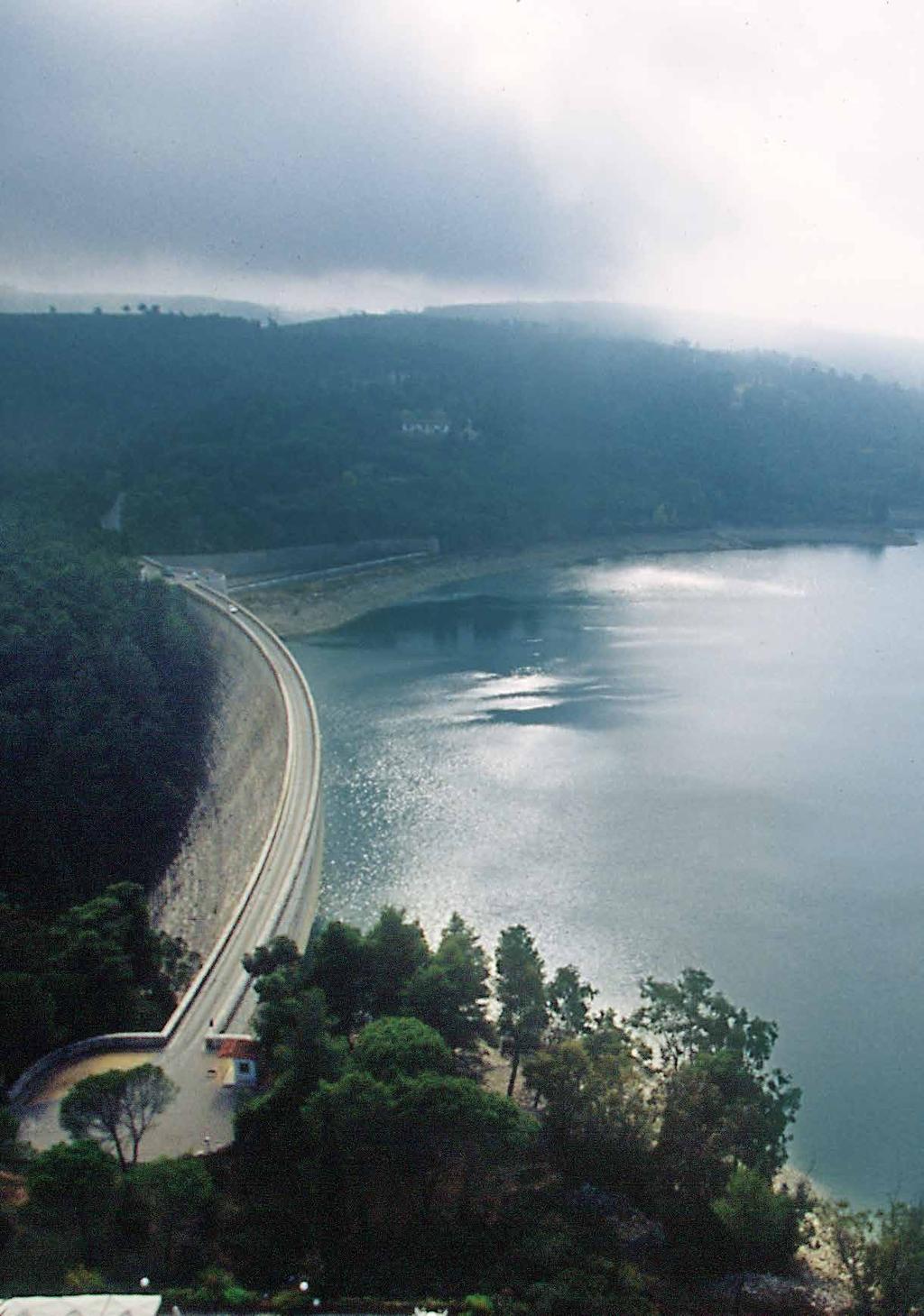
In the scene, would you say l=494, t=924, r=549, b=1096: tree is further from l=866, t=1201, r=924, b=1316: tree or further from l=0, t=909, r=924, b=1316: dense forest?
l=866, t=1201, r=924, b=1316: tree

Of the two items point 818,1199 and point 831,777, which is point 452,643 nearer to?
point 831,777

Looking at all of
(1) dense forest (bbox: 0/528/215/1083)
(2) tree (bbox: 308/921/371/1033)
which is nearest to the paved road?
(1) dense forest (bbox: 0/528/215/1083)

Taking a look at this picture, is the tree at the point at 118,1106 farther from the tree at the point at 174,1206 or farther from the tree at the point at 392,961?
the tree at the point at 392,961

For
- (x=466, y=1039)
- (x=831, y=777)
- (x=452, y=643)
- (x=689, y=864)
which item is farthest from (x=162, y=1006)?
(x=452, y=643)

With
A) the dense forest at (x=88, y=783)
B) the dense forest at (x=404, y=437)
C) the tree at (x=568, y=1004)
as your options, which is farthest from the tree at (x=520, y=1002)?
the dense forest at (x=404, y=437)

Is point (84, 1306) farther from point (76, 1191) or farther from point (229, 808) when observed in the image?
point (229, 808)

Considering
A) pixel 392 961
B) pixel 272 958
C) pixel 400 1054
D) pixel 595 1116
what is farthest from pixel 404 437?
pixel 400 1054

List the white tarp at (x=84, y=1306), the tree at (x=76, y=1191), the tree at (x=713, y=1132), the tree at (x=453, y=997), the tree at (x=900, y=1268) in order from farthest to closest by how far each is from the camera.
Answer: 1. the tree at (x=453, y=997)
2. the tree at (x=713, y=1132)
3. the tree at (x=900, y=1268)
4. the tree at (x=76, y=1191)
5. the white tarp at (x=84, y=1306)
